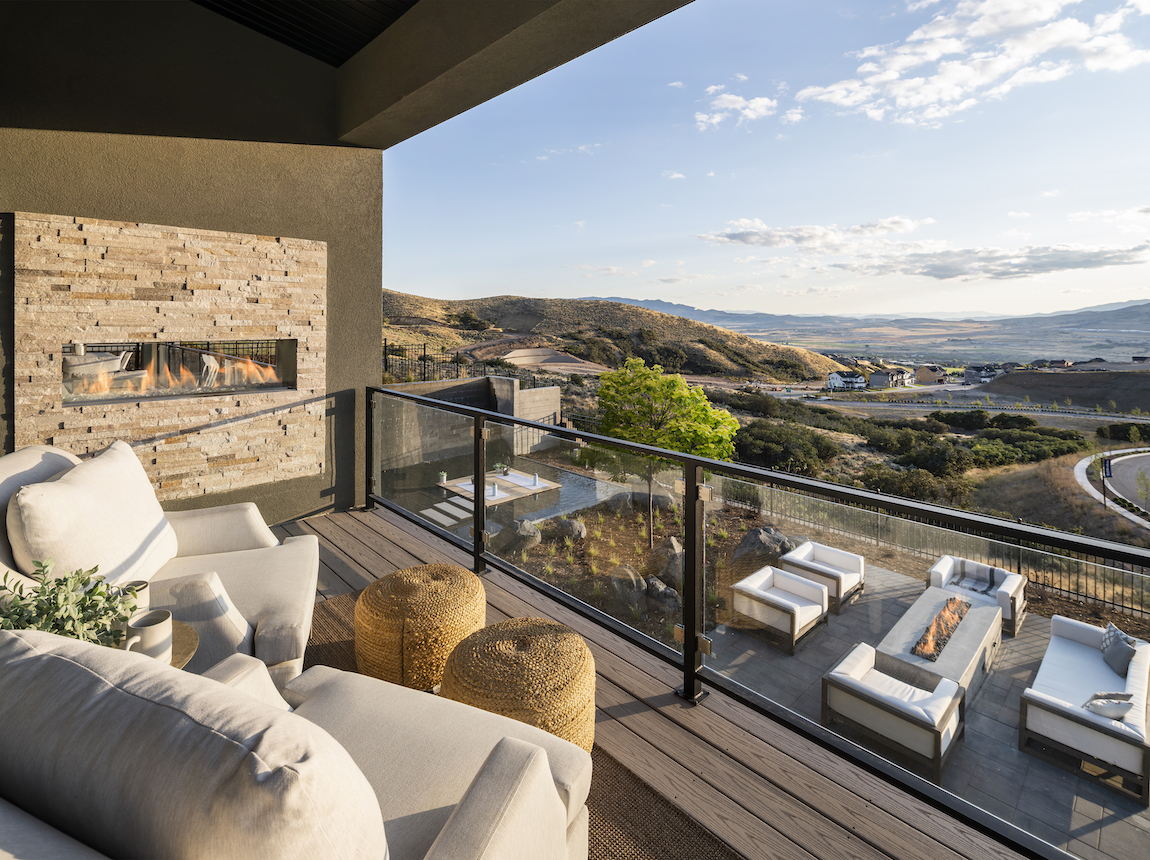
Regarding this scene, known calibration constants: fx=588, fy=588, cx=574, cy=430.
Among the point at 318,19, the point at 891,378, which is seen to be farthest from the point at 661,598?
the point at 891,378

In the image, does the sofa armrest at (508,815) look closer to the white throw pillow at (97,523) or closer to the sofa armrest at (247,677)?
the sofa armrest at (247,677)

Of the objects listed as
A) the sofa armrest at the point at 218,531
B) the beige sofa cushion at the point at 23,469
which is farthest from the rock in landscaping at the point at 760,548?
the beige sofa cushion at the point at 23,469

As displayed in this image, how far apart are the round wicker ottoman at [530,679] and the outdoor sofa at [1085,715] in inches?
47.5

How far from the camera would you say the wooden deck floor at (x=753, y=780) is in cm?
167

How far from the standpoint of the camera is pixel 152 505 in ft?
8.20

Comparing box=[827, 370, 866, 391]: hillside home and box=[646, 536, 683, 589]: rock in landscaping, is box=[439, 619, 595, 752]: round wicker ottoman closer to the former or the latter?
box=[646, 536, 683, 589]: rock in landscaping

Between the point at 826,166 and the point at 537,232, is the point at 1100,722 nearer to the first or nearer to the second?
the point at 537,232

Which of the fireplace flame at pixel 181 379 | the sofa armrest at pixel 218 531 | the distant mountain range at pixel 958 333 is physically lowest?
the sofa armrest at pixel 218 531

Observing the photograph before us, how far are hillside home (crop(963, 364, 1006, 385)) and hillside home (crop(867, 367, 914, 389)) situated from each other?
319cm

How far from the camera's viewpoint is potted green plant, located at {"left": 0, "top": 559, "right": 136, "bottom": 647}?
1314 millimetres

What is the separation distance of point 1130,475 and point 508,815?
39.4 meters

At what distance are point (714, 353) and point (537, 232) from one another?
1442 centimetres

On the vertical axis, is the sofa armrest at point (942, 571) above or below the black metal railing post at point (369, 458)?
above

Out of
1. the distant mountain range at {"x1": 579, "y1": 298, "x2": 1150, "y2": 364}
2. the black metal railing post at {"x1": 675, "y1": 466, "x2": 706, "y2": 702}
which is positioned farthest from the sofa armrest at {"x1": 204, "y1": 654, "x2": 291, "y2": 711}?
the distant mountain range at {"x1": 579, "y1": 298, "x2": 1150, "y2": 364}
